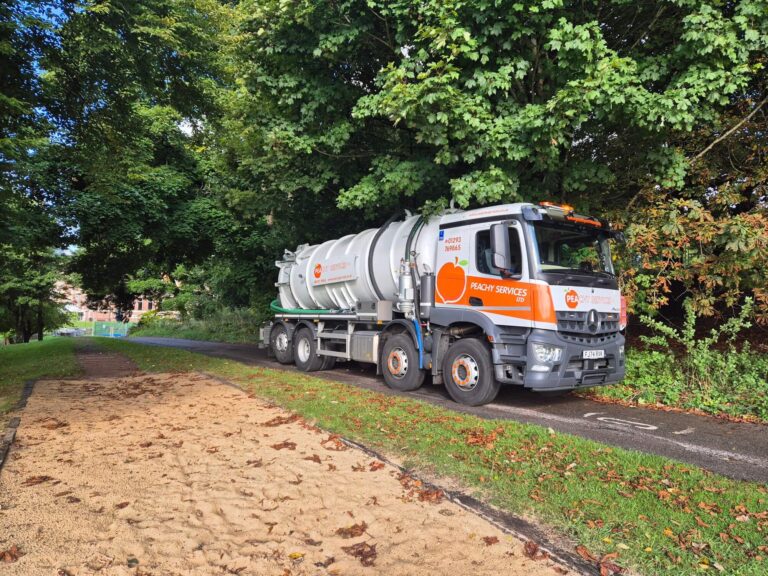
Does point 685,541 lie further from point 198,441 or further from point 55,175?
point 55,175

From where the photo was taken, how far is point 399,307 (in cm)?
945

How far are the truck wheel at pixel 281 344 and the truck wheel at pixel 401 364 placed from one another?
14.7 feet

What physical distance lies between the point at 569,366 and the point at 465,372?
1.60 metres

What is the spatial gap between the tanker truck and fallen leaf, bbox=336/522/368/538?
4412 mm

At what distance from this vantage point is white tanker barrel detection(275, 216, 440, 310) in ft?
31.9

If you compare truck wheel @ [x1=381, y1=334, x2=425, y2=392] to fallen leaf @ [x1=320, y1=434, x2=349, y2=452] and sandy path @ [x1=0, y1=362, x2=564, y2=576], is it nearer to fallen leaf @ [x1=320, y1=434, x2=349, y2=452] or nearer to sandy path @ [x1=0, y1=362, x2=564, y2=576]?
sandy path @ [x1=0, y1=362, x2=564, y2=576]

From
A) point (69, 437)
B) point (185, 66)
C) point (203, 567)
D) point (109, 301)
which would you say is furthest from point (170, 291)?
point (203, 567)

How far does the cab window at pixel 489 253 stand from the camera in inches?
303

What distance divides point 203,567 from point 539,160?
7.69 meters

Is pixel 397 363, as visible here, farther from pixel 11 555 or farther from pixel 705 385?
pixel 11 555

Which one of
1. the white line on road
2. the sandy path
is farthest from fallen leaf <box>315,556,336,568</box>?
the white line on road

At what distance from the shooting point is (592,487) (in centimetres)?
430

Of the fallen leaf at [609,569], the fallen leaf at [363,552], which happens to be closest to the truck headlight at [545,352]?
the fallen leaf at [609,569]

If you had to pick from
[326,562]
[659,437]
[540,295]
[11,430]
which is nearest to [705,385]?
[659,437]
